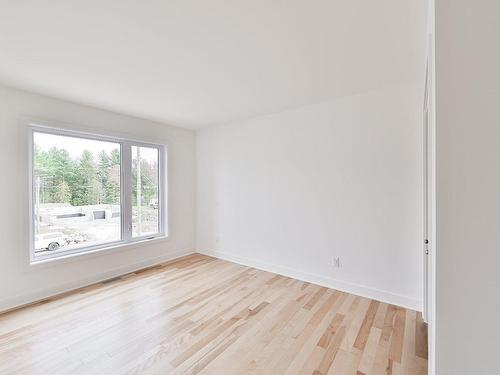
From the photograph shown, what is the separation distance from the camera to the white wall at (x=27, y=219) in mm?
2602

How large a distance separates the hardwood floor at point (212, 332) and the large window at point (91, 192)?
77 centimetres

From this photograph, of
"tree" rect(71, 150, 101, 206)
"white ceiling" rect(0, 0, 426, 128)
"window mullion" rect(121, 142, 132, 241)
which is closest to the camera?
"white ceiling" rect(0, 0, 426, 128)

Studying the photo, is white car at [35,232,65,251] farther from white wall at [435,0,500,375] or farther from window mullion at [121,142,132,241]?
white wall at [435,0,500,375]

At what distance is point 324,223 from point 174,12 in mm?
2719

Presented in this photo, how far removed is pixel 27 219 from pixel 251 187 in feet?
9.40

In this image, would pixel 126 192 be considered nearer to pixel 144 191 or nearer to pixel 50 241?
pixel 144 191

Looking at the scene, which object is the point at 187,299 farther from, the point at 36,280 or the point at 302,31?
the point at 302,31

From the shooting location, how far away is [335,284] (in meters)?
3.07

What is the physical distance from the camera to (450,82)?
80 cm

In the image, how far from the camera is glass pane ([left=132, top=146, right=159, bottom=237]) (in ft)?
12.8

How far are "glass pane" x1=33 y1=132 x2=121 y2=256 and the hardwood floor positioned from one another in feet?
2.50

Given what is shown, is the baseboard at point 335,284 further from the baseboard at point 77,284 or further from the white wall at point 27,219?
the white wall at point 27,219

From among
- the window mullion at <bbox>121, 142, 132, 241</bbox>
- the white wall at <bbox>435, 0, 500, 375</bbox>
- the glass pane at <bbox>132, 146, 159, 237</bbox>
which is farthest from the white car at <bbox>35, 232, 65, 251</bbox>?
the white wall at <bbox>435, 0, 500, 375</bbox>

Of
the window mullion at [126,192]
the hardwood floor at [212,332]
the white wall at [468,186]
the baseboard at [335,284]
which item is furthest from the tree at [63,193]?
the white wall at [468,186]
